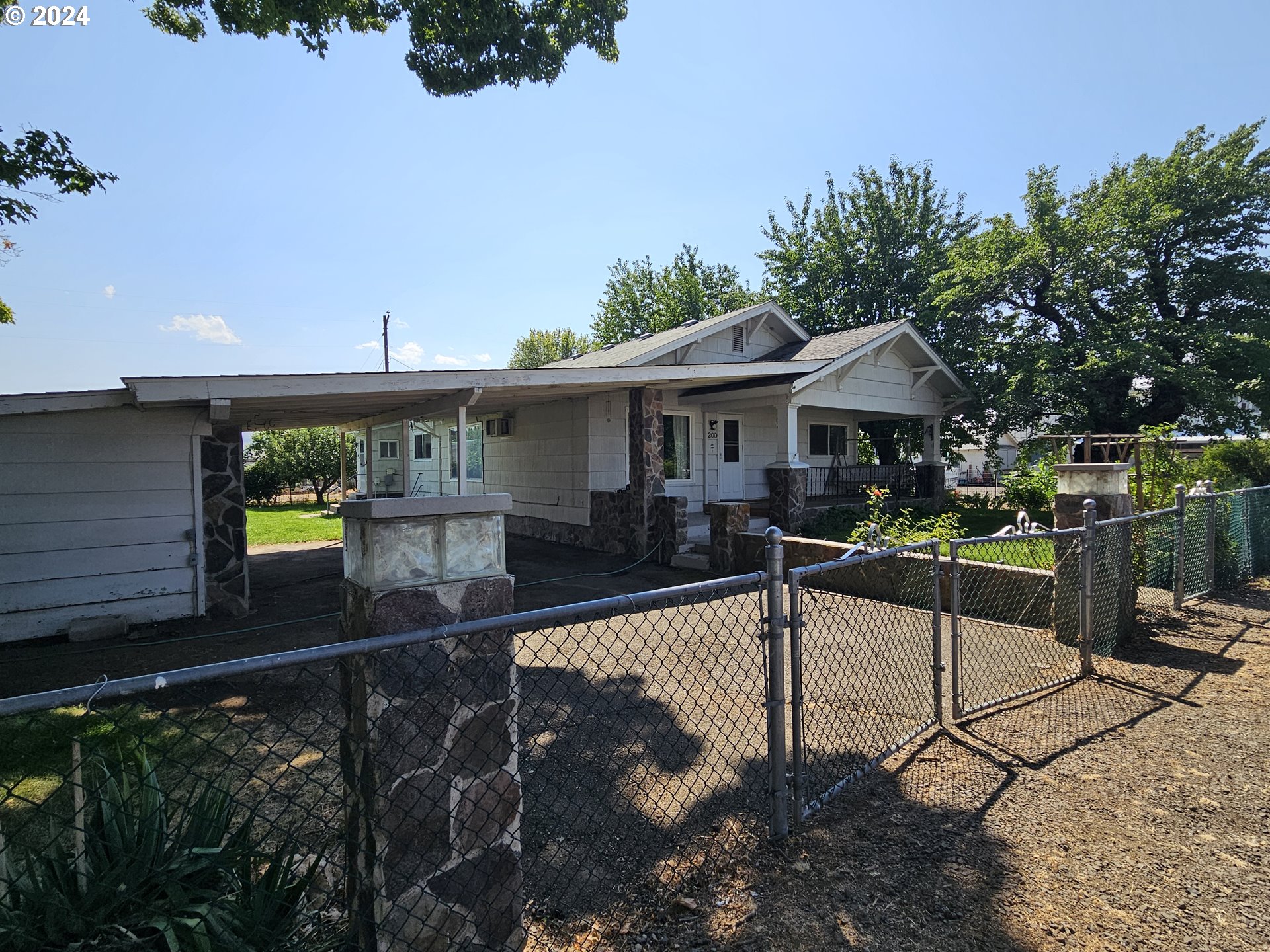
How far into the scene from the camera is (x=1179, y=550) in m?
6.35

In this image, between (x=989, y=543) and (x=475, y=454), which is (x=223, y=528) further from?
(x=475, y=454)

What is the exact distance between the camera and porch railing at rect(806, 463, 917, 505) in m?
15.9

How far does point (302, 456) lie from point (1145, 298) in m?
29.8

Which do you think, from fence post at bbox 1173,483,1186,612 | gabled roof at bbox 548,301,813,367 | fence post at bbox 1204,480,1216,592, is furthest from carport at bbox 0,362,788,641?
fence post at bbox 1204,480,1216,592

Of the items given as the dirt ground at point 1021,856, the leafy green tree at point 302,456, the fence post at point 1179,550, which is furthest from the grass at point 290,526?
the fence post at point 1179,550

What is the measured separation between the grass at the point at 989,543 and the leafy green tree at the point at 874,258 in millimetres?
5001

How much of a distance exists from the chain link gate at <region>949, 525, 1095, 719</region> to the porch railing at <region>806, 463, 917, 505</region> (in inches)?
317

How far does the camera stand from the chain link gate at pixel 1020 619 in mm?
4441

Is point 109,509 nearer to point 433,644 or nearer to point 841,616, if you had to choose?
point 433,644

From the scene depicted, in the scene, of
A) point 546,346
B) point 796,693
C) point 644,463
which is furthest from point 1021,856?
point 546,346

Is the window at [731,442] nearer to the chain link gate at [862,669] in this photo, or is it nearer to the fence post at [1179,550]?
the chain link gate at [862,669]

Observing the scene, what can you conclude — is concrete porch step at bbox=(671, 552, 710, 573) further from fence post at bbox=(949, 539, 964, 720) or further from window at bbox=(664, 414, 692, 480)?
fence post at bbox=(949, 539, 964, 720)

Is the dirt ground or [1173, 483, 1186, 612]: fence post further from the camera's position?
[1173, 483, 1186, 612]: fence post

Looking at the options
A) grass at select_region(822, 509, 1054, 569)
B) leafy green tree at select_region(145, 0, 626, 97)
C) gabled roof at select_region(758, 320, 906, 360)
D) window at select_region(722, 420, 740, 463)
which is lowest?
grass at select_region(822, 509, 1054, 569)
